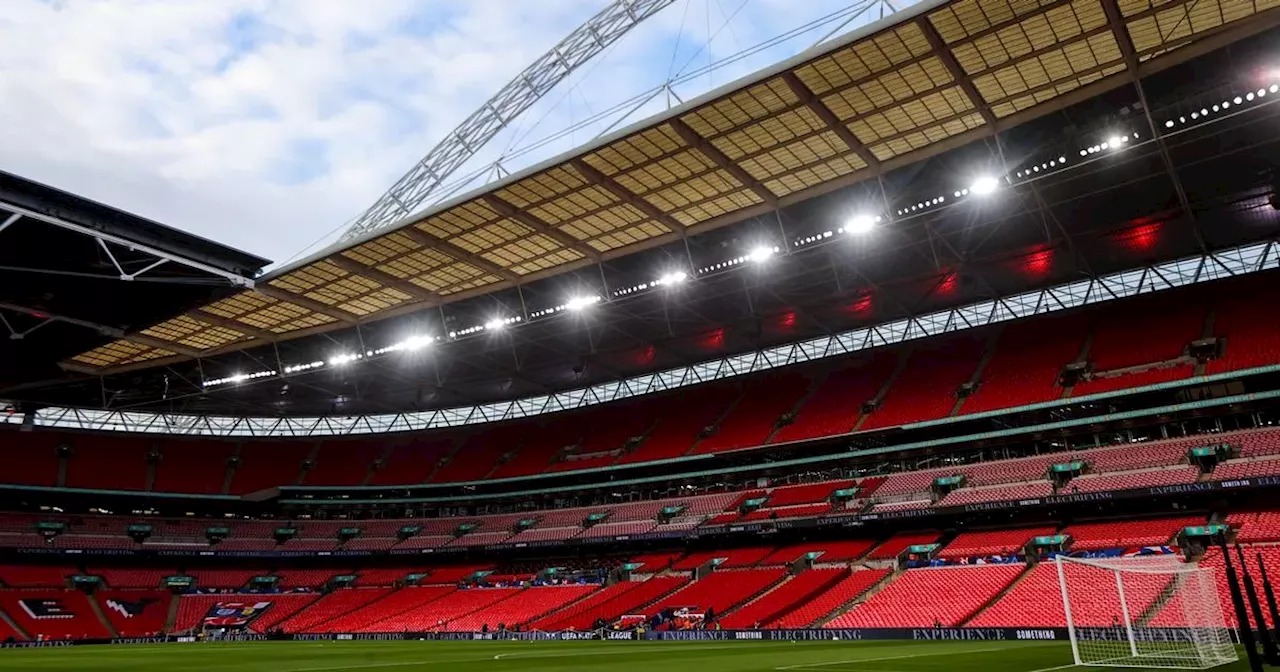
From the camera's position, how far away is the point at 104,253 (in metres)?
29.3

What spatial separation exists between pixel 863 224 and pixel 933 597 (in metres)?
14.5

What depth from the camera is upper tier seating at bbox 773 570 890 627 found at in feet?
103

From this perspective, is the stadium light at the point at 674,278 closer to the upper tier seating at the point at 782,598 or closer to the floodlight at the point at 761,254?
the floodlight at the point at 761,254

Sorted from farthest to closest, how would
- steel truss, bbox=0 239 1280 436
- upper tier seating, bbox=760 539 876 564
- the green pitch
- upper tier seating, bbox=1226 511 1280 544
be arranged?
steel truss, bbox=0 239 1280 436, upper tier seating, bbox=760 539 876 564, upper tier seating, bbox=1226 511 1280 544, the green pitch

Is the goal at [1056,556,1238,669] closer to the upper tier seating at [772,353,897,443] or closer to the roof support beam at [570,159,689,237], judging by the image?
the upper tier seating at [772,353,897,443]

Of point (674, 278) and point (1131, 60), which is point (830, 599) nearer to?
point (674, 278)

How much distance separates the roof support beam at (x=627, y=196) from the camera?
27.6m

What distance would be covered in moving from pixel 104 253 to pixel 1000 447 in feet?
134

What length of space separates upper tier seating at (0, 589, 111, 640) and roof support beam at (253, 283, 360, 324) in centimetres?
2357

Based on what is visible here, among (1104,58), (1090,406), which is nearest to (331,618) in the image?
(1090,406)

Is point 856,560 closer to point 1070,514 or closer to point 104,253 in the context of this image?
point 1070,514

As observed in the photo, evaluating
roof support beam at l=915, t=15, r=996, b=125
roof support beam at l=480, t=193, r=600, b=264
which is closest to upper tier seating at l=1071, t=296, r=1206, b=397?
roof support beam at l=915, t=15, r=996, b=125

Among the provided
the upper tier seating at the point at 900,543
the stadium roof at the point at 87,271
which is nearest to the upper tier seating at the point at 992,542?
the upper tier seating at the point at 900,543

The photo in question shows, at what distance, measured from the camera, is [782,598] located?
34344 mm
